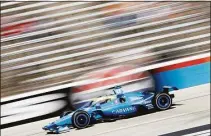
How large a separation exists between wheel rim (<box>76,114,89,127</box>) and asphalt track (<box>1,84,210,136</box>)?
13 cm

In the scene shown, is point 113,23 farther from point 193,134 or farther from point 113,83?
point 193,134

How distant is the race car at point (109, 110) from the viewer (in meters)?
8.26

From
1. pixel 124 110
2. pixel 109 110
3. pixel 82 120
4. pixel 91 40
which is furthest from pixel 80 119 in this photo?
pixel 91 40

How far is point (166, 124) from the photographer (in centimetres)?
757

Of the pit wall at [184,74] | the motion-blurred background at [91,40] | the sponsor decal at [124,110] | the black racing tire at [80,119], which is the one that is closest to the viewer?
the black racing tire at [80,119]

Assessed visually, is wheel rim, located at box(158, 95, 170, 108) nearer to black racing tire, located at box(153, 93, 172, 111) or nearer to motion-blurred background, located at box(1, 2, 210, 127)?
black racing tire, located at box(153, 93, 172, 111)

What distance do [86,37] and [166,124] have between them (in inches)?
190

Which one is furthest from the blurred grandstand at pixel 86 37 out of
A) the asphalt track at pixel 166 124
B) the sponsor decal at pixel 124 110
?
the sponsor decal at pixel 124 110

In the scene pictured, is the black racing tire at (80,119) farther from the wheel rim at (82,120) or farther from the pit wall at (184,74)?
the pit wall at (184,74)

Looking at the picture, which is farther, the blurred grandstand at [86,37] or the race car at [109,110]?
the blurred grandstand at [86,37]

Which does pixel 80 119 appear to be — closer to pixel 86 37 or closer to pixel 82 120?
pixel 82 120

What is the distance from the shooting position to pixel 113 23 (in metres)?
11.9

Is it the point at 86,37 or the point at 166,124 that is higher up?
the point at 86,37

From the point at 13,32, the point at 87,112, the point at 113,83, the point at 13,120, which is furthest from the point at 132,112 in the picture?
the point at 13,32
